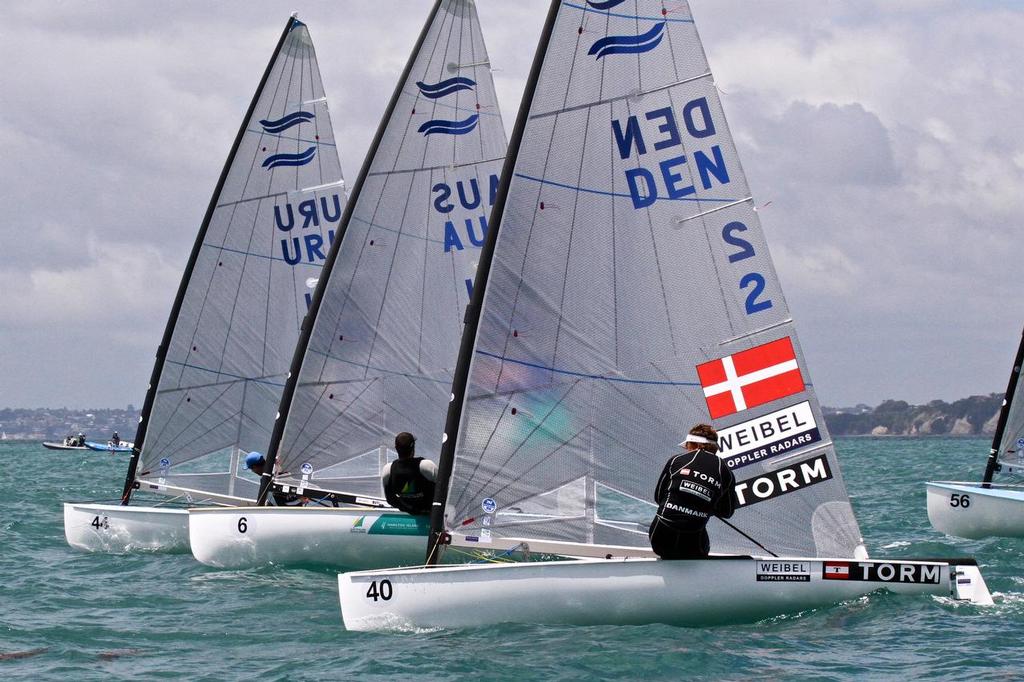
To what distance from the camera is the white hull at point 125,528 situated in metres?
17.7

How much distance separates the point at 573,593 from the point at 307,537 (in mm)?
5015

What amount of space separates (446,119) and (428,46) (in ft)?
3.16

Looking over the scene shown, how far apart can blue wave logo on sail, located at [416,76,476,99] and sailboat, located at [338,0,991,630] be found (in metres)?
5.39

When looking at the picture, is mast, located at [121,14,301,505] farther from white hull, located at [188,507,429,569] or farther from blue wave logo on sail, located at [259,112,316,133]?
white hull, located at [188,507,429,569]

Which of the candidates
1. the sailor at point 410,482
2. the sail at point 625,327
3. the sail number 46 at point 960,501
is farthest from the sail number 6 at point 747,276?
the sail number 46 at point 960,501

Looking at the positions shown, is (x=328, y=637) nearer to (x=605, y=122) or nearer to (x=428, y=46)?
(x=605, y=122)

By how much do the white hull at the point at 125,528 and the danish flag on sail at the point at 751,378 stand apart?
8010mm

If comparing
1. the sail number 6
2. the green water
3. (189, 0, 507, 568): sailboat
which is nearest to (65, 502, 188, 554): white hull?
(189, 0, 507, 568): sailboat

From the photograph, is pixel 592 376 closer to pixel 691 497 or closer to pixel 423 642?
pixel 691 497

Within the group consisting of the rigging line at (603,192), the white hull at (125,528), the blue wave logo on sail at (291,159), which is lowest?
the white hull at (125,528)

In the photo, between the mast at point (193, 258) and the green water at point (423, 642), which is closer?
the green water at point (423, 642)

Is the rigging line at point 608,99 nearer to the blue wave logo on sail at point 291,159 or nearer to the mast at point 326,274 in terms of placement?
the mast at point 326,274

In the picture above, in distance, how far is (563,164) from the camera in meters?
12.2

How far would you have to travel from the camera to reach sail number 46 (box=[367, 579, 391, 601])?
11.0m
